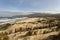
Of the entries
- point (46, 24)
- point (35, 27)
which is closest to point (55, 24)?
point (46, 24)

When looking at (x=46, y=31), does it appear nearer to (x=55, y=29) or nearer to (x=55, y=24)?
(x=55, y=29)

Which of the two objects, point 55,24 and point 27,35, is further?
point 55,24

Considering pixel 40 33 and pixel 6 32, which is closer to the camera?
pixel 40 33

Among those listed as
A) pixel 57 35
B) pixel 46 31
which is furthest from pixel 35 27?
pixel 57 35

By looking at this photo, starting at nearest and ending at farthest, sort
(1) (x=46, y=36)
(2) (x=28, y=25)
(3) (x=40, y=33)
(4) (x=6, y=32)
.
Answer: (1) (x=46, y=36), (3) (x=40, y=33), (4) (x=6, y=32), (2) (x=28, y=25)

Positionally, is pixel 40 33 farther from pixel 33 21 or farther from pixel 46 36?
pixel 33 21

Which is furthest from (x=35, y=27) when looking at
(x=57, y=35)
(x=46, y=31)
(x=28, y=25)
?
(x=57, y=35)

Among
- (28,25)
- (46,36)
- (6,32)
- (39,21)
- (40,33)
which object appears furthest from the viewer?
(39,21)

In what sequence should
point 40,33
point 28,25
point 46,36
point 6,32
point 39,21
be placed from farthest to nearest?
point 39,21
point 28,25
point 6,32
point 40,33
point 46,36
